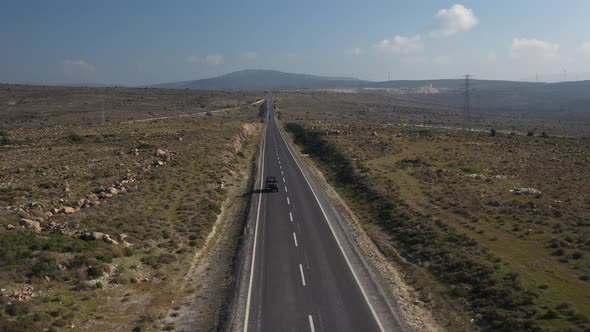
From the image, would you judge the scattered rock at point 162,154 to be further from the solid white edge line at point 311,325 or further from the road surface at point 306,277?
the solid white edge line at point 311,325

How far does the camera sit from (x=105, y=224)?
91.7 feet

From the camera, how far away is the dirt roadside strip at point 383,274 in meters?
17.9

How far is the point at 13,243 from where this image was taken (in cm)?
2212

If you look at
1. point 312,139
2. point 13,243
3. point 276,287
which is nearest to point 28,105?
point 312,139

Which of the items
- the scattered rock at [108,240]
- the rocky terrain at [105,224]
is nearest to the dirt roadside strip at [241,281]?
the rocky terrain at [105,224]

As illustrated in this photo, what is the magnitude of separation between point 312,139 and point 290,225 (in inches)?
2040

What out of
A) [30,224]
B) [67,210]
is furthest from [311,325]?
[67,210]

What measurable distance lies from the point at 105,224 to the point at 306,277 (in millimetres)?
15158

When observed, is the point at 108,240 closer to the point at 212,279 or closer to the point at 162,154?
the point at 212,279

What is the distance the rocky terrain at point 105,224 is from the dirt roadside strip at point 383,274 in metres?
8.52

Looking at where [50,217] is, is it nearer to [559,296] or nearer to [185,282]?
[185,282]

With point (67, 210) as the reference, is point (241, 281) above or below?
below

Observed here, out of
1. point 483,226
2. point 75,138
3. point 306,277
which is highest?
point 75,138

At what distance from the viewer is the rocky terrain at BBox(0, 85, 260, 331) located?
1786 cm
